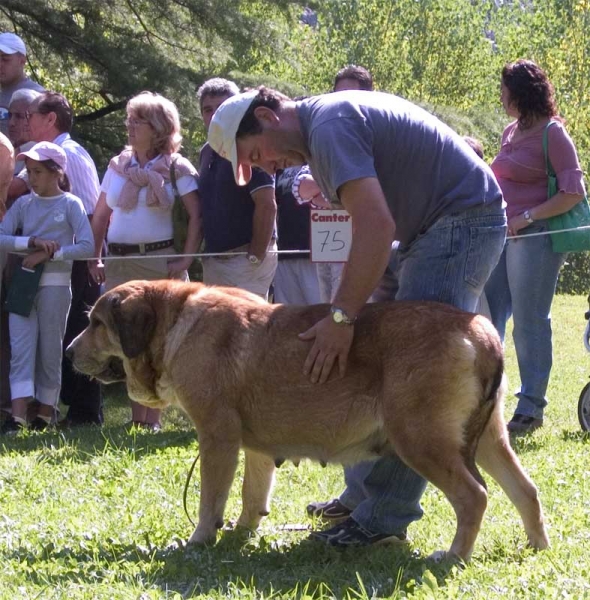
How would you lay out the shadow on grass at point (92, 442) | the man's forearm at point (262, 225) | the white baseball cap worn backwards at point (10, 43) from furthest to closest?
the white baseball cap worn backwards at point (10, 43)
the man's forearm at point (262, 225)
the shadow on grass at point (92, 442)

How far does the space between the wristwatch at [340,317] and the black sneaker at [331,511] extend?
1.29 metres

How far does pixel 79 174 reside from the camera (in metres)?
8.77

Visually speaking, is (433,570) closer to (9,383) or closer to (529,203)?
(529,203)

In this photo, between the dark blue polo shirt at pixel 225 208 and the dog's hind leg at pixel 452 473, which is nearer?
the dog's hind leg at pixel 452 473

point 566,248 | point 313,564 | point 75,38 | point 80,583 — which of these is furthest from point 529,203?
point 75,38

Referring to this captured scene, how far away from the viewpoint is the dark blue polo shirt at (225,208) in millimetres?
7762

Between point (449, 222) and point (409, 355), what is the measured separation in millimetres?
638

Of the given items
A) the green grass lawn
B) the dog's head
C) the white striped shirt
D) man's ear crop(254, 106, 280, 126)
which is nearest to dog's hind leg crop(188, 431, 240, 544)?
the green grass lawn

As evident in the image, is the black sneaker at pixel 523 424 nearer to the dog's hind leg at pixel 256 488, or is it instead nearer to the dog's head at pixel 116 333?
the dog's hind leg at pixel 256 488

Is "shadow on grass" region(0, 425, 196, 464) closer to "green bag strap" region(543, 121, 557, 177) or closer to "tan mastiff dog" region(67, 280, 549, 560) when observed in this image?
"tan mastiff dog" region(67, 280, 549, 560)

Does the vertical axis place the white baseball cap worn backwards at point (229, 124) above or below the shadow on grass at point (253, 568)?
above

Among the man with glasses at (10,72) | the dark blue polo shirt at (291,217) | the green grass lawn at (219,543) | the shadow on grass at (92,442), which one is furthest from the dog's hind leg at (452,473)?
the man with glasses at (10,72)

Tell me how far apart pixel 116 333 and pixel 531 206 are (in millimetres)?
3964

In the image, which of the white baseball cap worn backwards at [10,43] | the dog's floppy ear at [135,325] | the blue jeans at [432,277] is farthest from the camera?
the white baseball cap worn backwards at [10,43]
